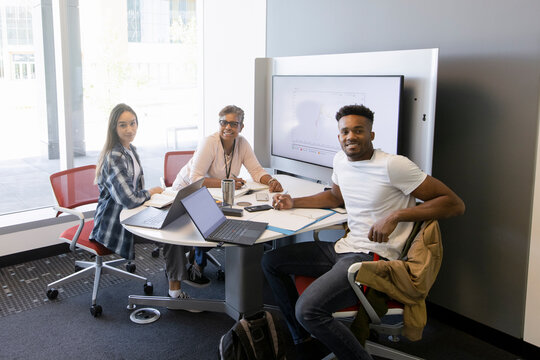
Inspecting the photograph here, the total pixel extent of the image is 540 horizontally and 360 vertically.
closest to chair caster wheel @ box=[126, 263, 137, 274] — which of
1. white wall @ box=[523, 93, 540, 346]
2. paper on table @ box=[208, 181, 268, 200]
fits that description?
paper on table @ box=[208, 181, 268, 200]

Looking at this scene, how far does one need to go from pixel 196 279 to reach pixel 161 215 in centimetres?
84

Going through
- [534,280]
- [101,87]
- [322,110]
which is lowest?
[534,280]

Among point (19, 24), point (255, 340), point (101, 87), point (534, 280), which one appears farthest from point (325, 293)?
point (19, 24)

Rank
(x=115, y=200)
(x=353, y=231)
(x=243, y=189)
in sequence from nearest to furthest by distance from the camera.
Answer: (x=353, y=231), (x=115, y=200), (x=243, y=189)

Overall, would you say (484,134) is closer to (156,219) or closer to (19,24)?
(156,219)

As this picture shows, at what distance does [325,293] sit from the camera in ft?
7.62

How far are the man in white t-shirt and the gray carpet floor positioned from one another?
2.04 feet

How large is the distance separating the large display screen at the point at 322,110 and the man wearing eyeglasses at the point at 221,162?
0.32 metres

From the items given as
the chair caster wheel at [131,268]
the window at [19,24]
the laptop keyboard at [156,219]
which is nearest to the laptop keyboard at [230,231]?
the laptop keyboard at [156,219]

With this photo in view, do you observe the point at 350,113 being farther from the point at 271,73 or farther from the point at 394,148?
the point at 271,73

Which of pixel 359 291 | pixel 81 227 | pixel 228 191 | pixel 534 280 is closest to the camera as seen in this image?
pixel 359 291

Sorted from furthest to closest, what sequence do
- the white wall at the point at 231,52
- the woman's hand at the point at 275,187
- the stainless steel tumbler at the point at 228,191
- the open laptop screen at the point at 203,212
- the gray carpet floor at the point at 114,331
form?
the white wall at the point at 231,52 → the woman's hand at the point at 275,187 → the stainless steel tumbler at the point at 228,191 → the gray carpet floor at the point at 114,331 → the open laptop screen at the point at 203,212

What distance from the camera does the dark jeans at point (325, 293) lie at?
2316 millimetres

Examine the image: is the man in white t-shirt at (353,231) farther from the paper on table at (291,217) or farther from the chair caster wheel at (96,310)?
the chair caster wheel at (96,310)
